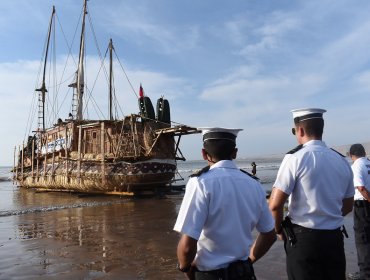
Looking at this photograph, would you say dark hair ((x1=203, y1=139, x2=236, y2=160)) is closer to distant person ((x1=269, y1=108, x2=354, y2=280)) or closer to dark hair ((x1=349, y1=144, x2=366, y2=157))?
distant person ((x1=269, y1=108, x2=354, y2=280))

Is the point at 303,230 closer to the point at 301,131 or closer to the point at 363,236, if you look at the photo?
the point at 301,131

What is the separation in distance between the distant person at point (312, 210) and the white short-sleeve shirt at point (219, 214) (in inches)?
24.3

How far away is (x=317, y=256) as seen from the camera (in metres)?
3.07

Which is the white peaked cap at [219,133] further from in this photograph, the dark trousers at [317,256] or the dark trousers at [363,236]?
the dark trousers at [363,236]

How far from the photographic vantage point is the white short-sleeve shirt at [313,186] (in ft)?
10.3

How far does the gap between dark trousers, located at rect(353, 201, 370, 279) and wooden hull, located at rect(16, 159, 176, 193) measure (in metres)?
15.9

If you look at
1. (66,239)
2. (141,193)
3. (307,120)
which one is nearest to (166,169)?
(141,193)

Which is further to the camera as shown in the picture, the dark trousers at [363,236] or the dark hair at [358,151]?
the dark hair at [358,151]

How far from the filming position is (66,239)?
376 inches

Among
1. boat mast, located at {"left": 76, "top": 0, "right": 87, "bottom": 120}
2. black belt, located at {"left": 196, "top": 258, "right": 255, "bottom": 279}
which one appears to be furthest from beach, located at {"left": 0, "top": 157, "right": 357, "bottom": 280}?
boat mast, located at {"left": 76, "top": 0, "right": 87, "bottom": 120}

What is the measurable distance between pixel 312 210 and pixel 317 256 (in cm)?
37

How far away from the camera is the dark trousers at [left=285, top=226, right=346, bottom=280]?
3.07m

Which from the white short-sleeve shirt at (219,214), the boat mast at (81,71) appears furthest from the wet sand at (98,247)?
the boat mast at (81,71)

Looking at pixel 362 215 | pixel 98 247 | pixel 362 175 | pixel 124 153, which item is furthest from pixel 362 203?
pixel 124 153
